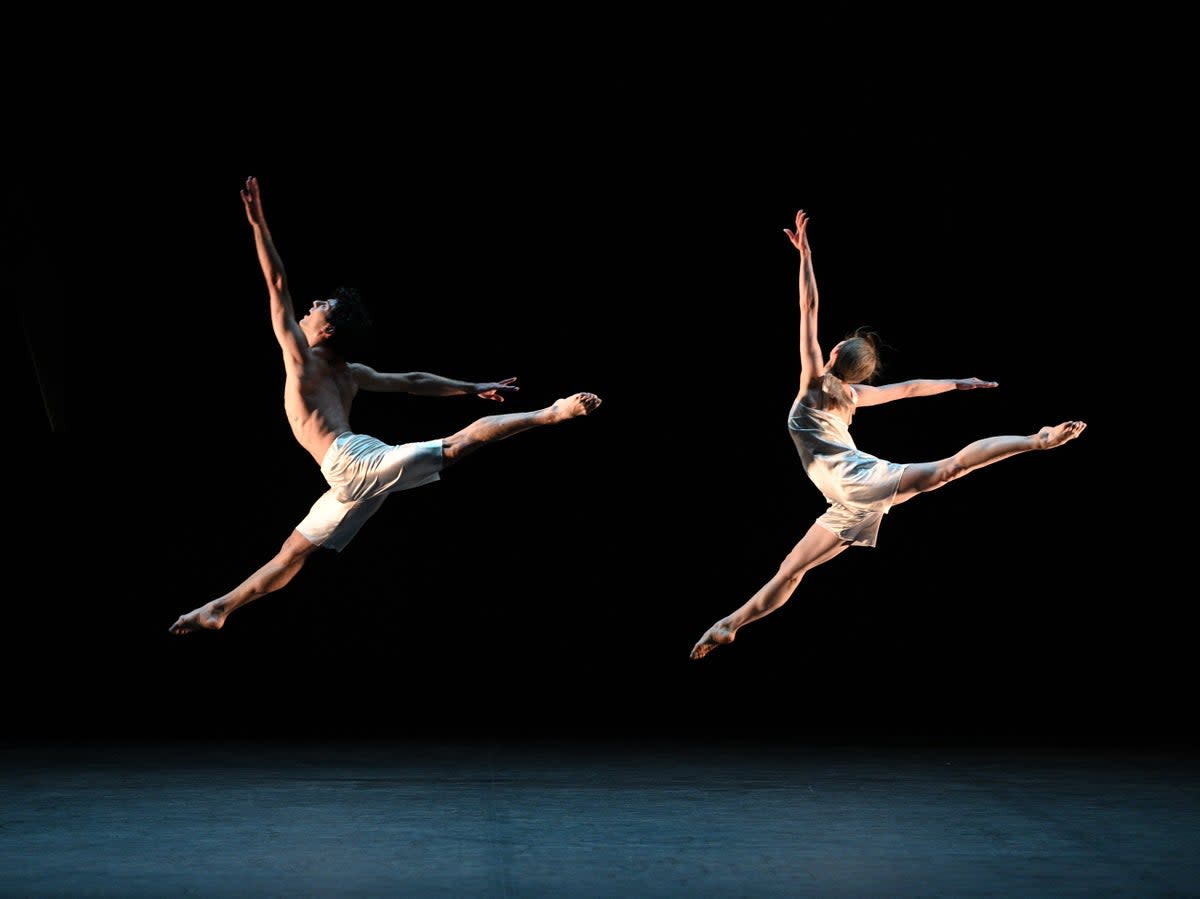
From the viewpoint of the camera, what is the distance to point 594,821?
5359mm

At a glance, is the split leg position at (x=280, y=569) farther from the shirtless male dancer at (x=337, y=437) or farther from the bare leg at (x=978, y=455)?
the bare leg at (x=978, y=455)

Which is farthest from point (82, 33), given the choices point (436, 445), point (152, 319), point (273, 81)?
point (436, 445)

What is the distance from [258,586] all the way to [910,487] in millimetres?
2494

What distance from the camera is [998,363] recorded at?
800 cm

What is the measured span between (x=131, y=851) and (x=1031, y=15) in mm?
5461

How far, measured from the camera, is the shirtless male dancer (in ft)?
18.1

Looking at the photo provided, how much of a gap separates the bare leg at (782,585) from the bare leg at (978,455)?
1.17ft

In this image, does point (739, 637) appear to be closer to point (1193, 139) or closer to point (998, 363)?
→ point (998, 363)

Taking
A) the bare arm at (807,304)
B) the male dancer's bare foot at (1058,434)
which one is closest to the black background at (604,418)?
the bare arm at (807,304)

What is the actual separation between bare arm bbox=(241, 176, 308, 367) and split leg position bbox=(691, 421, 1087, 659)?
189cm

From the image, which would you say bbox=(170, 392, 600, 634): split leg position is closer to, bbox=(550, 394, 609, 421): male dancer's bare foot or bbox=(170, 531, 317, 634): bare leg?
bbox=(170, 531, 317, 634): bare leg

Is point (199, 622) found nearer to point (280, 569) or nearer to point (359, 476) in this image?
point (280, 569)

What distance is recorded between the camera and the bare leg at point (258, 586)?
577 centimetres

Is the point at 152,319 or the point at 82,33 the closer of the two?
the point at 82,33
